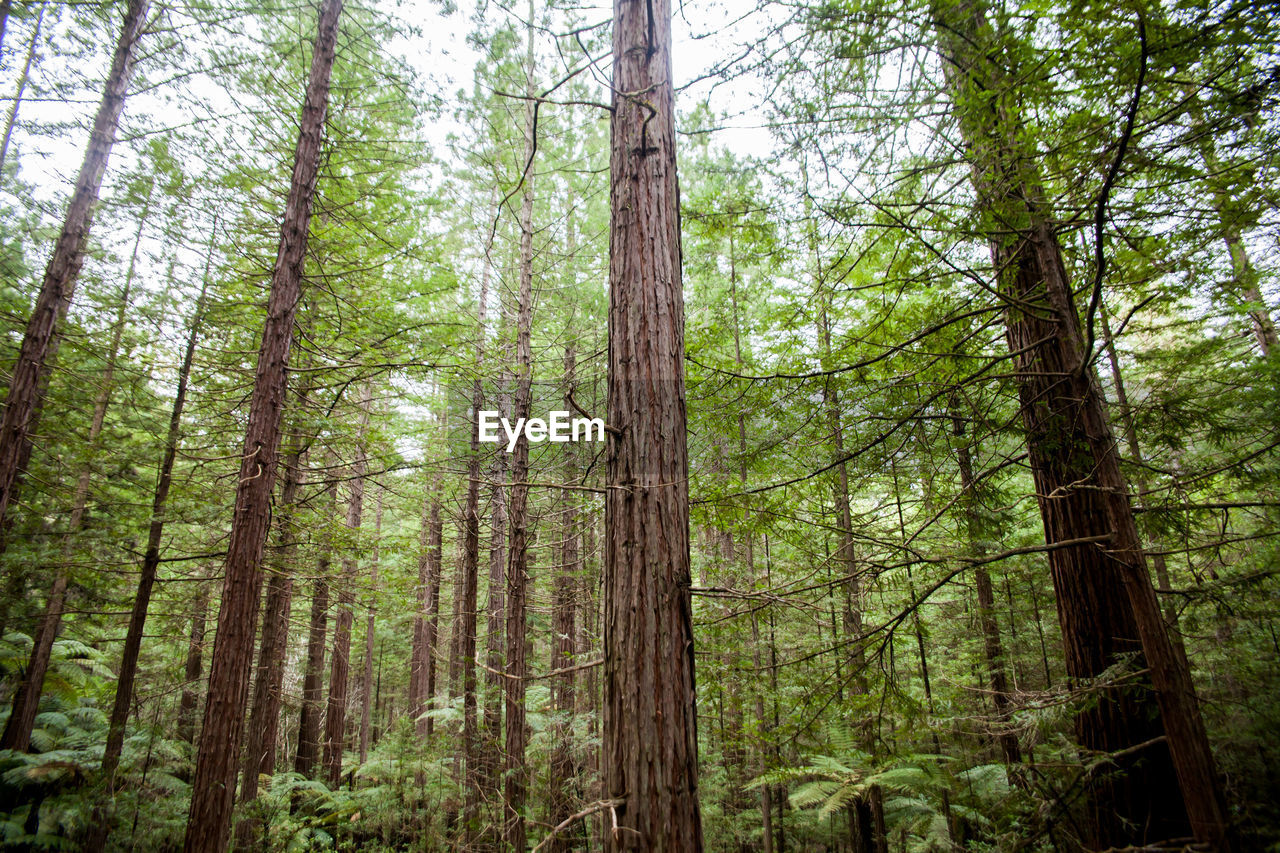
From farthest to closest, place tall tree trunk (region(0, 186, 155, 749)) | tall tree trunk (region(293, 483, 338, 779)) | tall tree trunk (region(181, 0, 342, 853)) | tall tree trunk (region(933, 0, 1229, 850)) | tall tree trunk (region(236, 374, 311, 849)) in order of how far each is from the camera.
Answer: tall tree trunk (region(293, 483, 338, 779)) → tall tree trunk (region(0, 186, 155, 749)) → tall tree trunk (region(236, 374, 311, 849)) → tall tree trunk (region(181, 0, 342, 853)) → tall tree trunk (region(933, 0, 1229, 850))

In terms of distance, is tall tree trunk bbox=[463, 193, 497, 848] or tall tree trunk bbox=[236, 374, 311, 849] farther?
tall tree trunk bbox=[463, 193, 497, 848]

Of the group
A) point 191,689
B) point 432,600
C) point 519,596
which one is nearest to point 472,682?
point 519,596

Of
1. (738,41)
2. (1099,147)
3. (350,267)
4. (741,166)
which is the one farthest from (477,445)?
(1099,147)

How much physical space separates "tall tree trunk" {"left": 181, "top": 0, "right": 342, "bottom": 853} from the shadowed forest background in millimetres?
38

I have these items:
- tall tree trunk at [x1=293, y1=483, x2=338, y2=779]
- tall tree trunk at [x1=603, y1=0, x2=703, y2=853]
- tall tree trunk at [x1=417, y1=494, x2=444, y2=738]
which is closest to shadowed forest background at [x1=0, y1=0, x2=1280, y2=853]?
tall tree trunk at [x1=603, y1=0, x2=703, y2=853]

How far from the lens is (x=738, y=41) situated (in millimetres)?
3754

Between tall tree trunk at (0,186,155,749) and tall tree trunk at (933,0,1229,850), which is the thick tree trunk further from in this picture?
tall tree trunk at (933,0,1229,850)

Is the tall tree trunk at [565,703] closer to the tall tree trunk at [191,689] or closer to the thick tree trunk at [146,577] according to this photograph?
the thick tree trunk at [146,577]

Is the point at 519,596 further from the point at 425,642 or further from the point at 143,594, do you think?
the point at 425,642

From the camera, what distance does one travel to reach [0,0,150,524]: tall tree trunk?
534cm

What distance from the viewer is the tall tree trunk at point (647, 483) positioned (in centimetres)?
224

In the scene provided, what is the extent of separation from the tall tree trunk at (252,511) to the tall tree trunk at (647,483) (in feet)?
12.9

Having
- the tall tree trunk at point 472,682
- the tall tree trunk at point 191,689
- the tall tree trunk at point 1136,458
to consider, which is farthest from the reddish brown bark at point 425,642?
the tall tree trunk at point 1136,458

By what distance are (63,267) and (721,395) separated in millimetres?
7664
